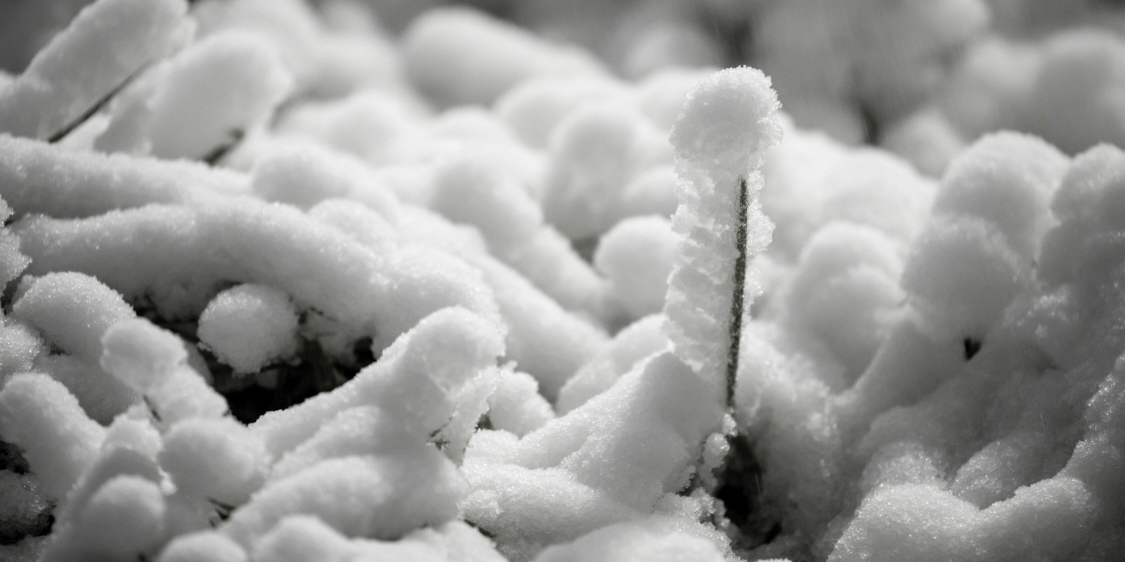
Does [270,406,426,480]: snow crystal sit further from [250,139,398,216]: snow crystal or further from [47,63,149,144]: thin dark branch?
[47,63,149,144]: thin dark branch

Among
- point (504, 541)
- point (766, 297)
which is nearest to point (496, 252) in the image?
→ point (766, 297)

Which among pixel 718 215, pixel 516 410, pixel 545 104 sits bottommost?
pixel 516 410

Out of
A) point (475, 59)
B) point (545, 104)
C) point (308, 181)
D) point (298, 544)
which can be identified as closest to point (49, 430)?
point (298, 544)

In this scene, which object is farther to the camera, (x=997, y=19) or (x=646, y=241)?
(x=997, y=19)

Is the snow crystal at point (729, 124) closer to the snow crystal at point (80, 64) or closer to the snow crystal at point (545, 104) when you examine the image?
the snow crystal at point (80, 64)

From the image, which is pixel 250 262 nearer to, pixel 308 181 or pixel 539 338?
pixel 308 181

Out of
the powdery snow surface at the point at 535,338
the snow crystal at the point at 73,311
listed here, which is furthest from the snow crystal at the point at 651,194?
the snow crystal at the point at 73,311

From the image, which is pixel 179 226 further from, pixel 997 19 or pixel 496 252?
pixel 997 19
